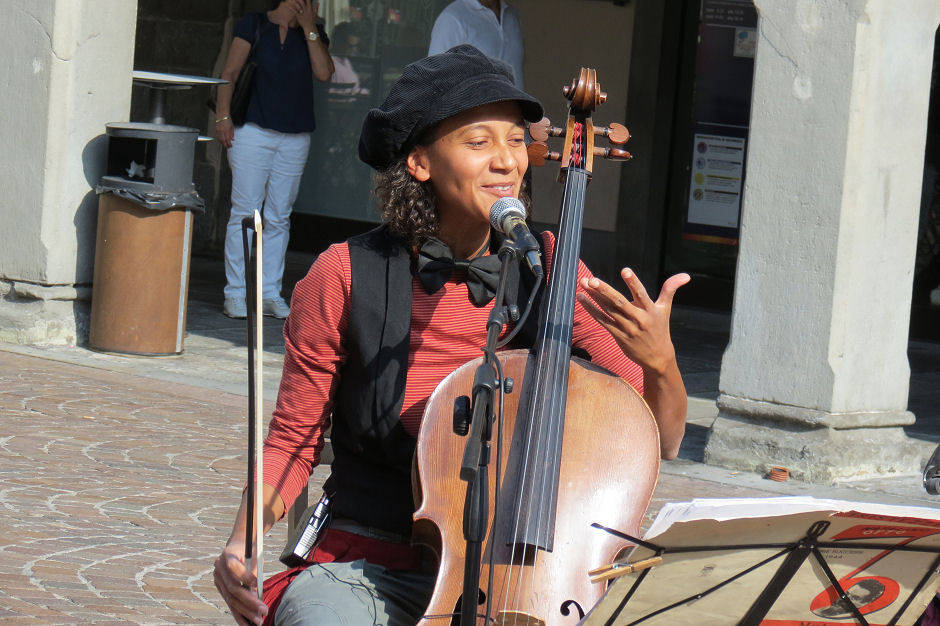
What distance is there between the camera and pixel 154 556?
15.2ft

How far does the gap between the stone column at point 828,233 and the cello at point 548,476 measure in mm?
3308

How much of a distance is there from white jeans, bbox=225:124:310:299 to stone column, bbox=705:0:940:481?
12.5 feet

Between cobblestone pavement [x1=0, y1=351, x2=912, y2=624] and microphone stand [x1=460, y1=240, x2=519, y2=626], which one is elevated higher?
microphone stand [x1=460, y1=240, x2=519, y2=626]

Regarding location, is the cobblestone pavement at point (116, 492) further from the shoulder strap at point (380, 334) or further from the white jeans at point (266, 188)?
the white jeans at point (266, 188)

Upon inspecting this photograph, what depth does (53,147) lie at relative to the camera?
7871 mm

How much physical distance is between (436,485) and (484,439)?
37cm

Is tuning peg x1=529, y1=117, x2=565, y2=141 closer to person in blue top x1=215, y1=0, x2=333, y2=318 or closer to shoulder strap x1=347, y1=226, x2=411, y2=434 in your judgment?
shoulder strap x1=347, y1=226, x2=411, y2=434

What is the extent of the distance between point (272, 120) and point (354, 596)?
21.5 feet

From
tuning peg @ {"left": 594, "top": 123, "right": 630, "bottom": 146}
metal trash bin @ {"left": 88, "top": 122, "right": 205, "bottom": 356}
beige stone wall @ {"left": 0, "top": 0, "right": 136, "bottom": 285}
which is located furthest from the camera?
beige stone wall @ {"left": 0, "top": 0, "right": 136, "bottom": 285}

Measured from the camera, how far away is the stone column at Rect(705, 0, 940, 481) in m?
5.82

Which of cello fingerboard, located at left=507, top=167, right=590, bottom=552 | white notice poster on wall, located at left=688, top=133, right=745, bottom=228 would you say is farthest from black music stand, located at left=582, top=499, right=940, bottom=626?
white notice poster on wall, located at left=688, top=133, right=745, bottom=228

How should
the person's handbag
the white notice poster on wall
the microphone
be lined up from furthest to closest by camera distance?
the white notice poster on wall < the person's handbag < the microphone

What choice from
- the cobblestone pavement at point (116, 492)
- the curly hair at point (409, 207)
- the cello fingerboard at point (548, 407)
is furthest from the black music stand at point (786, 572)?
the cobblestone pavement at point (116, 492)

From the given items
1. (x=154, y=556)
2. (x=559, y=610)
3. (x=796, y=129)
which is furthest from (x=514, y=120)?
(x=796, y=129)
